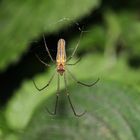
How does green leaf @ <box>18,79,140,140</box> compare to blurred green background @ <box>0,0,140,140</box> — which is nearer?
green leaf @ <box>18,79,140,140</box>

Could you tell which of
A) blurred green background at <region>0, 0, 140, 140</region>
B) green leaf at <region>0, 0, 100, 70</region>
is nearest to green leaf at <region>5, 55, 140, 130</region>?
blurred green background at <region>0, 0, 140, 140</region>

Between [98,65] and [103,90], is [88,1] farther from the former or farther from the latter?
[103,90]

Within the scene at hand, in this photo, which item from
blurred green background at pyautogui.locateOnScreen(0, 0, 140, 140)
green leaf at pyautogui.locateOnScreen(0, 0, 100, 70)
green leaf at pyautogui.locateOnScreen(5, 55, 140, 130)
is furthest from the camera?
green leaf at pyautogui.locateOnScreen(0, 0, 100, 70)

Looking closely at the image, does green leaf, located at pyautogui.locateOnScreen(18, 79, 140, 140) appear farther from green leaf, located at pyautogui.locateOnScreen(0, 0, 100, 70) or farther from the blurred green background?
green leaf, located at pyautogui.locateOnScreen(0, 0, 100, 70)

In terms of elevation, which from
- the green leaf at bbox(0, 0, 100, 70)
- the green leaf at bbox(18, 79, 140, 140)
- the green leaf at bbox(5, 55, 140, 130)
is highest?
the green leaf at bbox(0, 0, 100, 70)

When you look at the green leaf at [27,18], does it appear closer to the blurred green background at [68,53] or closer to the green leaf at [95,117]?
the blurred green background at [68,53]

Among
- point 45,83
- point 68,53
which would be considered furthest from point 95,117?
point 68,53

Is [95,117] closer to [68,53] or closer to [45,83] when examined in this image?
[45,83]

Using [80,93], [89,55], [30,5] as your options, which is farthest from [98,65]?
[80,93]
